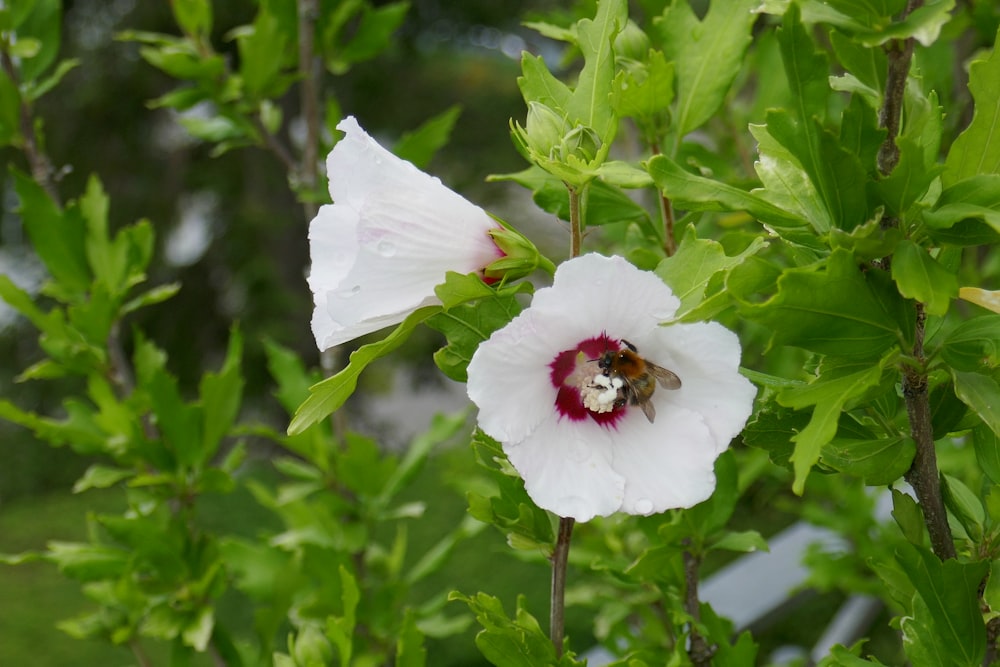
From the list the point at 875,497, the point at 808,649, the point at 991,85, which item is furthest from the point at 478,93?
the point at 991,85

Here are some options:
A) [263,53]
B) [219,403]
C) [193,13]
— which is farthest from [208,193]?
[219,403]

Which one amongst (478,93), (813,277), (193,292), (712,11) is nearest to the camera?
(813,277)

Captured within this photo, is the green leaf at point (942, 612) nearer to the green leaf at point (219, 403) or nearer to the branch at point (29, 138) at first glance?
the green leaf at point (219, 403)

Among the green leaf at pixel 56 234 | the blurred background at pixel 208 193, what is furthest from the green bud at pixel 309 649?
the blurred background at pixel 208 193

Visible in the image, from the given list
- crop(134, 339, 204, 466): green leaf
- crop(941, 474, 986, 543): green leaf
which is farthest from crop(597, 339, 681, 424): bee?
crop(134, 339, 204, 466): green leaf

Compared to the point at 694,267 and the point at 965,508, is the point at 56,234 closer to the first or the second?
the point at 694,267

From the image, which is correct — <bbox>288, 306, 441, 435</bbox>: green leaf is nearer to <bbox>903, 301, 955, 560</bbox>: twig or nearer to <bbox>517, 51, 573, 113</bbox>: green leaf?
<bbox>517, 51, 573, 113</bbox>: green leaf

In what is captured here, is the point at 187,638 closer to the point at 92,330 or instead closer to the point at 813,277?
the point at 92,330
